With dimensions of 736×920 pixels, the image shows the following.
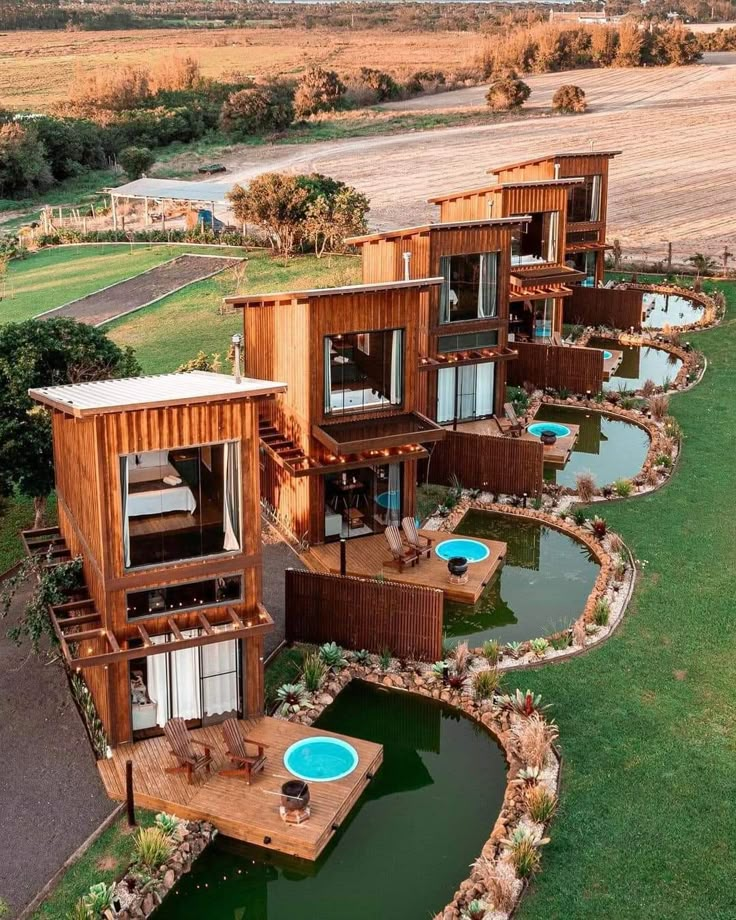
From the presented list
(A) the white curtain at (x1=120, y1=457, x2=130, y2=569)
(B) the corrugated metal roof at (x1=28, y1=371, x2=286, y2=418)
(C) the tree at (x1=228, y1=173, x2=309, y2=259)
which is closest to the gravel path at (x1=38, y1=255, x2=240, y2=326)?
(C) the tree at (x1=228, y1=173, x2=309, y2=259)

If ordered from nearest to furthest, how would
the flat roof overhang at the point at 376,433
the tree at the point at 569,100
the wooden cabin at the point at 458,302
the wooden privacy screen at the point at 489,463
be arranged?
the flat roof overhang at the point at 376,433 < the wooden privacy screen at the point at 489,463 < the wooden cabin at the point at 458,302 < the tree at the point at 569,100

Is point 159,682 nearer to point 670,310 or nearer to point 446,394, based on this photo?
point 446,394

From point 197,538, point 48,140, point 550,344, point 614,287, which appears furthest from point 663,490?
point 48,140

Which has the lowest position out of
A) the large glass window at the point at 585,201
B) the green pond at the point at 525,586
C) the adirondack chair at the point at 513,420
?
the green pond at the point at 525,586

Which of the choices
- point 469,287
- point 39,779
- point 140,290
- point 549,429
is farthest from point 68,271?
point 39,779

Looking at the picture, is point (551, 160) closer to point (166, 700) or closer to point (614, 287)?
point (614, 287)

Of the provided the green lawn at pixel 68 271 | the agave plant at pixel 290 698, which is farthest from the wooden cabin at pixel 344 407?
the green lawn at pixel 68 271

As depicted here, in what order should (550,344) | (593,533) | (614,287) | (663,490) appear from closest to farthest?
(593,533) → (663,490) → (550,344) → (614,287)

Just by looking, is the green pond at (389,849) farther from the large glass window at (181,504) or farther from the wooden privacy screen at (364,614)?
the large glass window at (181,504)
